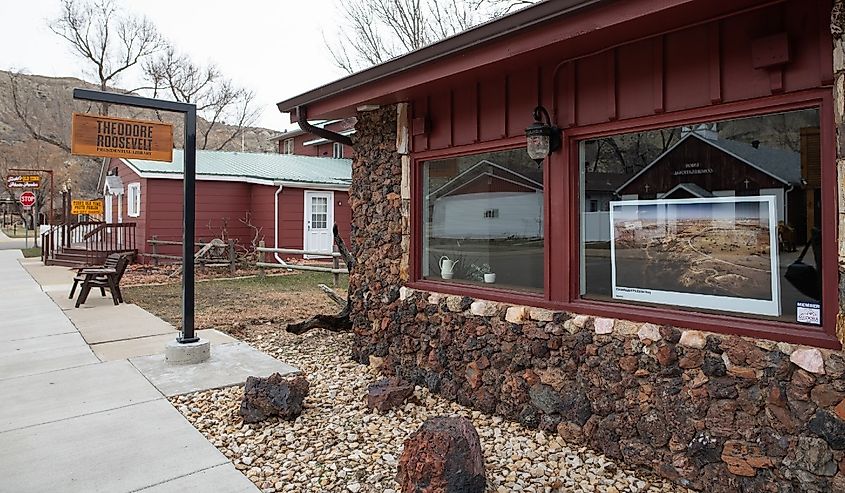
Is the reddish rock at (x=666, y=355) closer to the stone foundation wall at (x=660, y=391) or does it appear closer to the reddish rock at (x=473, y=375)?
the stone foundation wall at (x=660, y=391)

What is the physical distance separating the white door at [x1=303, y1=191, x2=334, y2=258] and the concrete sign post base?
10.5 meters

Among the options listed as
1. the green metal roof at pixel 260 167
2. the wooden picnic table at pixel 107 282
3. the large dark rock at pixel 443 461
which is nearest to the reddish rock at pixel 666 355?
the large dark rock at pixel 443 461

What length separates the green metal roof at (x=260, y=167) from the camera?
1430 centimetres

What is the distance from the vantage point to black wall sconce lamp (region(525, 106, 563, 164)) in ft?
11.2

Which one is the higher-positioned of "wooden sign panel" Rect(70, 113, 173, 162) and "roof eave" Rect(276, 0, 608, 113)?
"roof eave" Rect(276, 0, 608, 113)

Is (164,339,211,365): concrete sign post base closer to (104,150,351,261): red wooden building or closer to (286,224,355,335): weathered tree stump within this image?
(286,224,355,335): weathered tree stump

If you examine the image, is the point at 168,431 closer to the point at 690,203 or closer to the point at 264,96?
the point at 690,203

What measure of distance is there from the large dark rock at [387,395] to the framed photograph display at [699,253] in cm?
171

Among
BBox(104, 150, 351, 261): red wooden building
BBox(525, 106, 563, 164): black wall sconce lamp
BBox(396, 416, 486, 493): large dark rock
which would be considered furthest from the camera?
BBox(104, 150, 351, 261): red wooden building

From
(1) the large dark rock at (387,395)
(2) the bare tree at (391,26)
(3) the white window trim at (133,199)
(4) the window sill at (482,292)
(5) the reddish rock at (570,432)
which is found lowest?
(5) the reddish rock at (570,432)

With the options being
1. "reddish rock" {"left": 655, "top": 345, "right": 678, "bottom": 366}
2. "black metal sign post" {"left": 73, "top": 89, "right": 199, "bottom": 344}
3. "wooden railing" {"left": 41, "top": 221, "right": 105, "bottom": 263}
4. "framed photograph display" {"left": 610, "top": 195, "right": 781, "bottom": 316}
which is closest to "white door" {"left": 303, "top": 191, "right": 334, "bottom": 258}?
"wooden railing" {"left": 41, "top": 221, "right": 105, "bottom": 263}

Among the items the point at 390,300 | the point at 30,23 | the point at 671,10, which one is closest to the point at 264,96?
the point at 30,23

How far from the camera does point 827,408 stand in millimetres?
2326

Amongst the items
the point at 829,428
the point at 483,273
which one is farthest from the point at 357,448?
the point at 829,428
